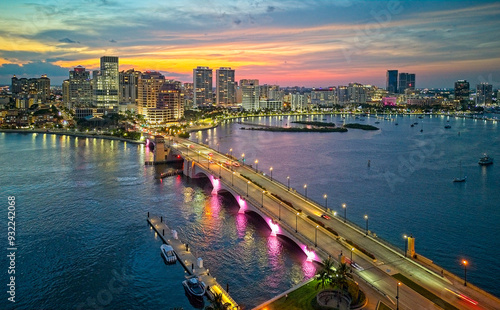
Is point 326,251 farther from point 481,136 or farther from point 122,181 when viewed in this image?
point 481,136

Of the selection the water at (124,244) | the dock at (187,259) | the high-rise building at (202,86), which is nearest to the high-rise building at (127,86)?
the high-rise building at (202,86)

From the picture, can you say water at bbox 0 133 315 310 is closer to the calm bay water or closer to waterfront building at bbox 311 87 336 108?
the calm bay water

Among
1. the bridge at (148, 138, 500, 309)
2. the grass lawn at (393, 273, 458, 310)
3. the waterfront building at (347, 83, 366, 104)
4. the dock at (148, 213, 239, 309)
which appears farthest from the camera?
the waterfront building at (347, 83, 366, 104)

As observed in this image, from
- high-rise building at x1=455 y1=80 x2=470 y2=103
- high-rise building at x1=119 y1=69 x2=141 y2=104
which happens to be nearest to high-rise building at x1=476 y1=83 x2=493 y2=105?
high-rise building at x1=455 y1=80 x2=470 y2=103

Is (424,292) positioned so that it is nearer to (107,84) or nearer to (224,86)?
(107,84)

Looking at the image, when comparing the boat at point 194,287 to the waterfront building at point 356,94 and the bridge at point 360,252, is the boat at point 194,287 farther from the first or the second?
the waterfront building at point 356,94

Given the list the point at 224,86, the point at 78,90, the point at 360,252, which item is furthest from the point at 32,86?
the point at 360,252

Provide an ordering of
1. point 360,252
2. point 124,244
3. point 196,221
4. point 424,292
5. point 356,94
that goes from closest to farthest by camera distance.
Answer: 1. point 424,292
2. point 360,252
3. point 124,244
4. point 196,221
5. point 356,94
